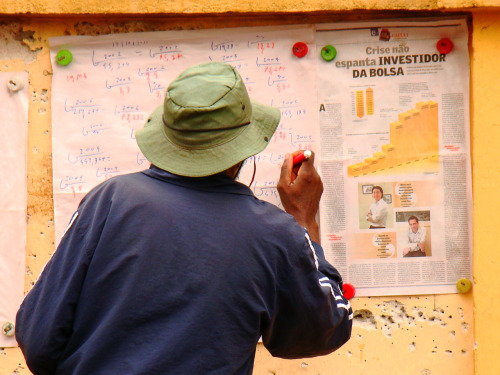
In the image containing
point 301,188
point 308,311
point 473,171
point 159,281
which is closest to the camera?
point 159,281

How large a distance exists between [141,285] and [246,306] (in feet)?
0.85

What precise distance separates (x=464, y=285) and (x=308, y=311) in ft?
3.57

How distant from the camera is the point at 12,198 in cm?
275

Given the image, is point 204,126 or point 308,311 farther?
point 308,311

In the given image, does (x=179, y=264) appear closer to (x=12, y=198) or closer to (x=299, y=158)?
(x=299, y=158)

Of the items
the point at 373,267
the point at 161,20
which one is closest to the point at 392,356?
the point at 373,267

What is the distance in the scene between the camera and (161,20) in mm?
2744

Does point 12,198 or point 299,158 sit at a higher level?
point 299,158

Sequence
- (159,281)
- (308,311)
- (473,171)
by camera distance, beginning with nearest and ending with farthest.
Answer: (159,281), (308,311), (473,171)

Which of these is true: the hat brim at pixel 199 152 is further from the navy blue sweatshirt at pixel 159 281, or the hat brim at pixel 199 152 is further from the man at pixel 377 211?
the man at pixel 377 211

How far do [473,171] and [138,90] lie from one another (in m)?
1.30

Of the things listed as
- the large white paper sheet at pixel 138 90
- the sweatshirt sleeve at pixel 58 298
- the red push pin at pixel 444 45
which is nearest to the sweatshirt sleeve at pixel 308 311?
the sweatshirt sleeve at pixel 58 298

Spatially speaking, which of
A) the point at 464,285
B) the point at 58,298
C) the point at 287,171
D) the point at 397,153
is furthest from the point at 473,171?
the point at 58,298

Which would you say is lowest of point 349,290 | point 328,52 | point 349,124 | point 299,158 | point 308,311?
point 349,290
